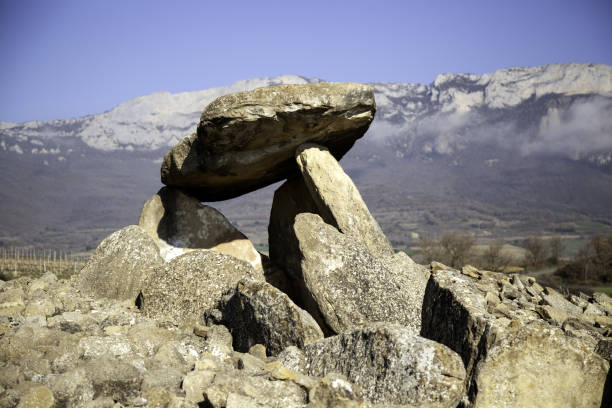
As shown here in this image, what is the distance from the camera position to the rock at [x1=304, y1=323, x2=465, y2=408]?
20.3 feet

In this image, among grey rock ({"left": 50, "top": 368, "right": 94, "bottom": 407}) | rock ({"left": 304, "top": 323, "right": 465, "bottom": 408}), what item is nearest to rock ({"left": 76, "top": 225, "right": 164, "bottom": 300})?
grey rock ({"left": 50, "top": 368, "right": 94, "bottom": 407})

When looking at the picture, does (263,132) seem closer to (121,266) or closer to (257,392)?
(121,266)

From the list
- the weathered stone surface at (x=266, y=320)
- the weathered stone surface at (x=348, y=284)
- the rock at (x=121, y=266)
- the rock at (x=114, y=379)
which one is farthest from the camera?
the rock at (x=121, y=266)

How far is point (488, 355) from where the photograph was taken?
6.36 metres

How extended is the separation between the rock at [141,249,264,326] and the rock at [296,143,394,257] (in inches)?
115

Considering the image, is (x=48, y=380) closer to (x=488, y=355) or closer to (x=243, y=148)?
(x=488, y=355)

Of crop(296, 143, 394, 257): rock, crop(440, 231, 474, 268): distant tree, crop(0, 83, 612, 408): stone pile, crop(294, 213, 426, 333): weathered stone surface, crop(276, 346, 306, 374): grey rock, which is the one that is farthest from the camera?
crop(440, 231, 474, 268): distant tree

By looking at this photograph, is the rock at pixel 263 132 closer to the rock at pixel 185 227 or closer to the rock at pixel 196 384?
the rock at pixel 185 227

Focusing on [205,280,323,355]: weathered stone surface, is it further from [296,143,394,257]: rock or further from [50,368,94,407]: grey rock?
[296,143,394,257]: rock

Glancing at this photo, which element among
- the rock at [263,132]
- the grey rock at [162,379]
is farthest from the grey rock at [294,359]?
the rock at [263,132]

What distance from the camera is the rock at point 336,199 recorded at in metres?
13.7

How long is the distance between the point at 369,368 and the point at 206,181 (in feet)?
33.5

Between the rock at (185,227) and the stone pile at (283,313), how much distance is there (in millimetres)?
42

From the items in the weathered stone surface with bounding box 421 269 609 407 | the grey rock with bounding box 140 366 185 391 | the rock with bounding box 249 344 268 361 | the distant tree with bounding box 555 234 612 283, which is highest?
the weathered stone surface with bounding box 421 269 609 407
